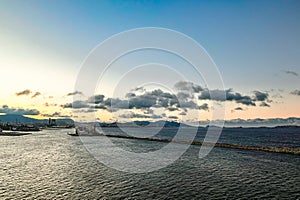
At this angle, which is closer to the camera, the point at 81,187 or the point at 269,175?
the point at 81,187

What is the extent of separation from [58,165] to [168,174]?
104 feet

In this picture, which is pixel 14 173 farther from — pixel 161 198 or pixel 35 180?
pixel 161 198

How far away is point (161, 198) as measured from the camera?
118 ft

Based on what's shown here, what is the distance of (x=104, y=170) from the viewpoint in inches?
2334

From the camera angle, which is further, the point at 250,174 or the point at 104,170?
the point at 104,170

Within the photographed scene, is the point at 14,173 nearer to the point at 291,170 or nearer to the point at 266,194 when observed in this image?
the point at 266,194

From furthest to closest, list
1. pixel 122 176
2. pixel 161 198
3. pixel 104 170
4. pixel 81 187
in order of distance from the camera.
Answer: pixel 104 170 < pixel 122 176 < pixel 81 187 < pixel 161 198

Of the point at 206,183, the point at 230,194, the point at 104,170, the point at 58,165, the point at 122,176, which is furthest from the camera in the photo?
the point at 58,165

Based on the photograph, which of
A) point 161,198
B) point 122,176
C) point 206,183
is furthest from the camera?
point 122,176

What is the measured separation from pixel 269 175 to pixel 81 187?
40406mm

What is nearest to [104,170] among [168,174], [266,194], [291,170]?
[168,174]

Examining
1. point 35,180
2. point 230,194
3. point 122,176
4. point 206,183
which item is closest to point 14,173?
point 35,180

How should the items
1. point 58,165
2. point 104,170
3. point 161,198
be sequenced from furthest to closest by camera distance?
point 58,165 → point 104,170 → point 161,198

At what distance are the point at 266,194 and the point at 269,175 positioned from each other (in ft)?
59.3
